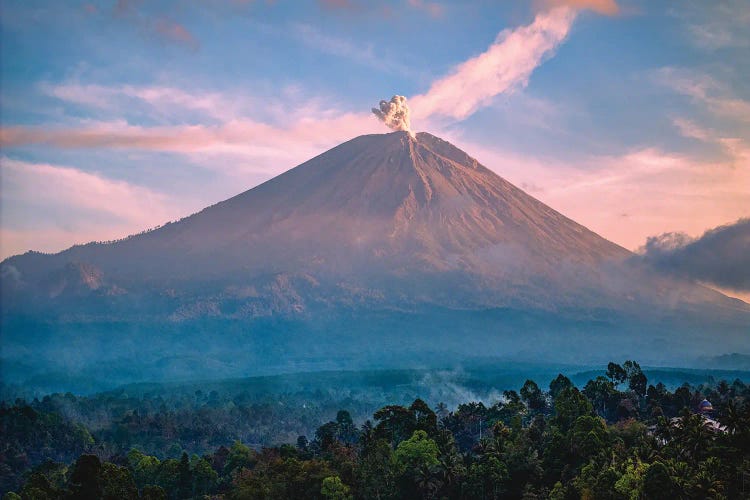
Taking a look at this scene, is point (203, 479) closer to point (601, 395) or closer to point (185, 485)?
point (185, 485)

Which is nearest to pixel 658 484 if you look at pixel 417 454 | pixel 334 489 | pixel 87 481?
pixel 417 454

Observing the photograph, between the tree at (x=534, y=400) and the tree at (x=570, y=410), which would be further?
the tree at (x=534, y=400)

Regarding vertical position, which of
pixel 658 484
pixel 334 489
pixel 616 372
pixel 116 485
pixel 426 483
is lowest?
pixel 334 489

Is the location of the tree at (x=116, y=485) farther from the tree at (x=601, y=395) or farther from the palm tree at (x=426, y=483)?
the tree at (x=601, y=395)

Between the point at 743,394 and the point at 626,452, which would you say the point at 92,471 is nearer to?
the point at 626,452

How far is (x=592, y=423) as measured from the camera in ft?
222

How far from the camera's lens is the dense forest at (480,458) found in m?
57.8

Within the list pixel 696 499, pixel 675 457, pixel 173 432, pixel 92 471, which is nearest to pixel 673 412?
pixel 675 457

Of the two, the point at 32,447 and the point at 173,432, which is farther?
the point at 173,432

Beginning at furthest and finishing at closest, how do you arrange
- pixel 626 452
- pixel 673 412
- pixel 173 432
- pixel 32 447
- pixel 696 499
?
pixel 173 432
pixel 32 447
pixel 673 412
pixel 626 452
pixel 696 499

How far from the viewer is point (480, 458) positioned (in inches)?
2751

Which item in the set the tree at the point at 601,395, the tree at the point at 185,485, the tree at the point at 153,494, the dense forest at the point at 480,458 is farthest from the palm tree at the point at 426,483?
the tree at the point at 601,395

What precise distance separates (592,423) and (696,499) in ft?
48.7

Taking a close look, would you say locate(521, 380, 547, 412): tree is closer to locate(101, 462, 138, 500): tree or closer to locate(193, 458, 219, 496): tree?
locate(193, 458, 219, 496): tree
